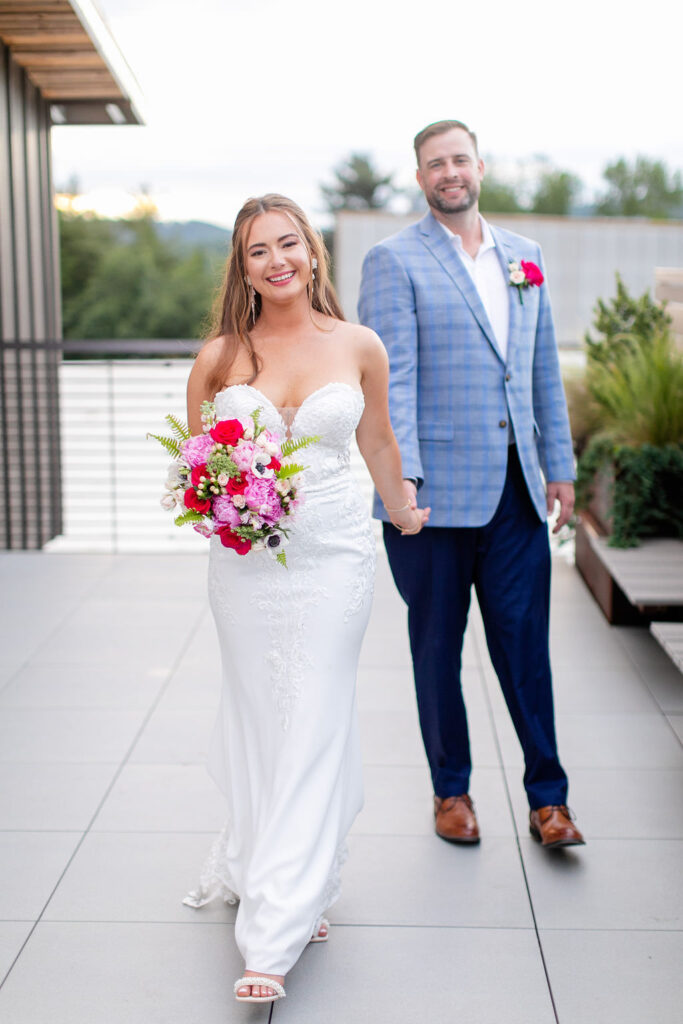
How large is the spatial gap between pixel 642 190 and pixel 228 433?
75.5 m

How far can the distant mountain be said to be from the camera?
60344mm

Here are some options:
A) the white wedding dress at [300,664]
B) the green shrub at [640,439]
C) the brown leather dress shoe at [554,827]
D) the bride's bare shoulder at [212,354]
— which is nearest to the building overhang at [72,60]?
the green shrub at [640,439]

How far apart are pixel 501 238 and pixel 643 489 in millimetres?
2509

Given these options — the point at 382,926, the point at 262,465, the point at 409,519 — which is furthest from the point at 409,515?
the point at 382,926

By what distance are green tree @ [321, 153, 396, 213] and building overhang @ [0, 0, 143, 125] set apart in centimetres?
6093

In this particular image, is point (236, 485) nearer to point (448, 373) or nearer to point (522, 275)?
point (448, 373)

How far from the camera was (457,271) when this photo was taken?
315 centimetres

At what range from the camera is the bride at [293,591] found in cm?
256

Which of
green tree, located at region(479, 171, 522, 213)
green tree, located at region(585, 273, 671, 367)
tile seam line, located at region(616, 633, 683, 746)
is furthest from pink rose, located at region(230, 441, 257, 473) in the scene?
green tree, located at region(479, 171, 522, 213)

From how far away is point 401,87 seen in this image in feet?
203

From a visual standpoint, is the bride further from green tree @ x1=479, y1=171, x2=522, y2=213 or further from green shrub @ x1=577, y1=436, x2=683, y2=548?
green tree @ x1=479, y1=171, x2=522, y2=213

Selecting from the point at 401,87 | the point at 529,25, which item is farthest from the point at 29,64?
the point at 401,87

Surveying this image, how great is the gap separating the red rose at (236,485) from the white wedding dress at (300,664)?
6.3 inches

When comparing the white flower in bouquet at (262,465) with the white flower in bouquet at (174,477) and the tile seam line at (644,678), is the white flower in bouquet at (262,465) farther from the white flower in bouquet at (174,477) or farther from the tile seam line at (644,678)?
the tile seam line at (644,678)
